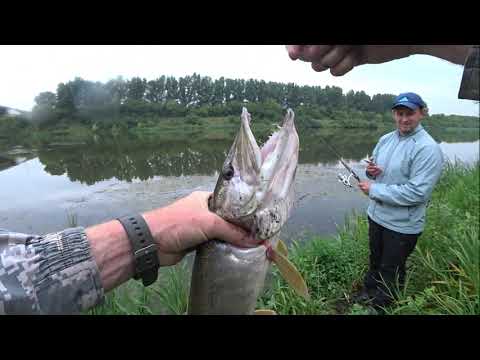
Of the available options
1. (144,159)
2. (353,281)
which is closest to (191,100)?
(144,159)

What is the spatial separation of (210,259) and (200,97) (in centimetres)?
1401

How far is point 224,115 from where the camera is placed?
15.4 meters

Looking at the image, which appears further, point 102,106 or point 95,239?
point 102,106

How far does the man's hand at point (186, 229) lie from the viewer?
1826 mm

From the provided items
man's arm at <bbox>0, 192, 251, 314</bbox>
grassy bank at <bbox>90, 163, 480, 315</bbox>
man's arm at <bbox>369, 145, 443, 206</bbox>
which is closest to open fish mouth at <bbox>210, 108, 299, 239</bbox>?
man's arm at <bbox>0, 192, 251, 314</bbox>

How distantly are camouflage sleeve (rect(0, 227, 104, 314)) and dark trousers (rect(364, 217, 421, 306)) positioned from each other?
318 cm

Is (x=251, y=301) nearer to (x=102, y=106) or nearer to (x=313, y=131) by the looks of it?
(x=313, y=131)

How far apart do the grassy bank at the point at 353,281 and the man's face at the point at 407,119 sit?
1.39 metres

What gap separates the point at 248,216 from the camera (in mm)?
1940

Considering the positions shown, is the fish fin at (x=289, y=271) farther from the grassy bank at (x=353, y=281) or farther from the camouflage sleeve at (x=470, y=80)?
the grassy bank at (x=353, y=281)

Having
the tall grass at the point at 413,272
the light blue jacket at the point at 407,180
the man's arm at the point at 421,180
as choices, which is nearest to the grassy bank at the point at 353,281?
the tall grass at the point at 413,272

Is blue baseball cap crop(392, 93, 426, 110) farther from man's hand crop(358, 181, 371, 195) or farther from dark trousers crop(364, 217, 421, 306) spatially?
dark trousers crop(364, 217, 421, 306)
